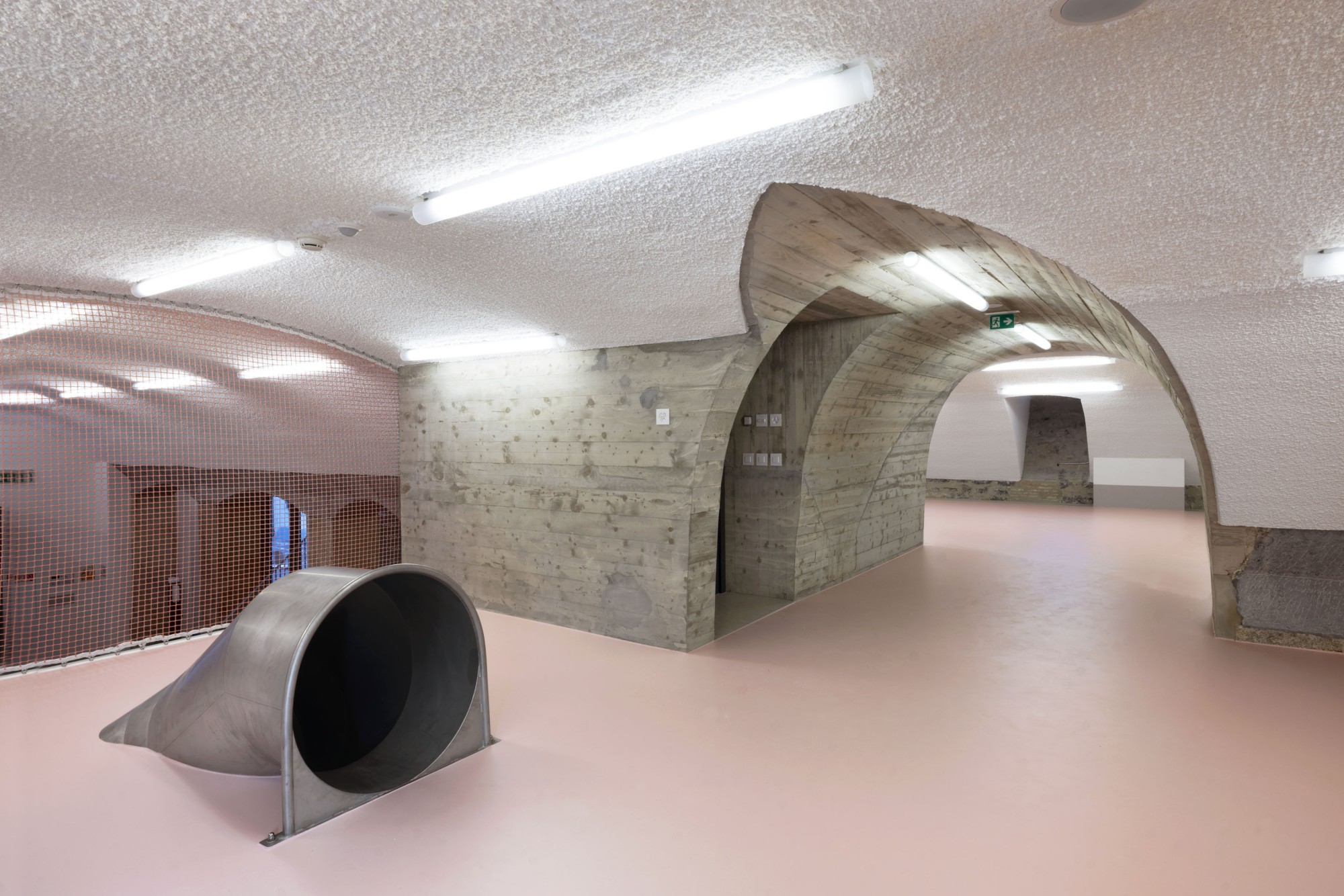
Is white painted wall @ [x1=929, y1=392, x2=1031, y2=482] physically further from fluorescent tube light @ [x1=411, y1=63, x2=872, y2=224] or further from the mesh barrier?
fluorescent tube light @ [x1=411, y1=63, x2=872, y2=224]

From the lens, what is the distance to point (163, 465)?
7.96 meters

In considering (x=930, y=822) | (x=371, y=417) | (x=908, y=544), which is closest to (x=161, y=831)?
(x=930, y=822)

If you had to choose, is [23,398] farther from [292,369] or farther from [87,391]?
[292,369]

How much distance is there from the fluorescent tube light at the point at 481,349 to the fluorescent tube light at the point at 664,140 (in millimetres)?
2178

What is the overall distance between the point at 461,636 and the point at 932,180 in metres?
3.03

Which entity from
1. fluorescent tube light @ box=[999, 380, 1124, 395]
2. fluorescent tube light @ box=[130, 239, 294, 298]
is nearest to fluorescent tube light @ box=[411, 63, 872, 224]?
fluorescent tube light @ box=[130, 239, 294, 298]

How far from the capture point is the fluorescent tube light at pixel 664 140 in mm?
2186

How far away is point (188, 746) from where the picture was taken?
3285 millimetres

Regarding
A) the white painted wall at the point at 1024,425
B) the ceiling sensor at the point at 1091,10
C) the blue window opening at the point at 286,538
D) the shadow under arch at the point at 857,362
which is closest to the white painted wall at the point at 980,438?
the white painted wall at the point at 1024,425

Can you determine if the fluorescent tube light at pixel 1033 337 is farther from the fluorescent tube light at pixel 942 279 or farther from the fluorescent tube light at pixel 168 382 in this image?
the fluorescent tube light at pixel 168 382

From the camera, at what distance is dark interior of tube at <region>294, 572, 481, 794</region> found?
11.4 ft

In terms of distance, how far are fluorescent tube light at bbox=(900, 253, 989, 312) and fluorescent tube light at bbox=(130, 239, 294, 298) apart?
3.69 metres

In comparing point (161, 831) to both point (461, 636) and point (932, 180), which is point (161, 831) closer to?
point (461, 636)

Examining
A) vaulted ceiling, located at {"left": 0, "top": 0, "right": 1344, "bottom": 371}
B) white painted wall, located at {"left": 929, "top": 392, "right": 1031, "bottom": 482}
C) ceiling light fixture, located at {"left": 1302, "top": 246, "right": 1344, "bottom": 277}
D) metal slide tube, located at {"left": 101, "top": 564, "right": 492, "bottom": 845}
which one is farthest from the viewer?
white painted wall, located at {"left": 929, "top": 392, "right": 1031, "bottom": 482}
